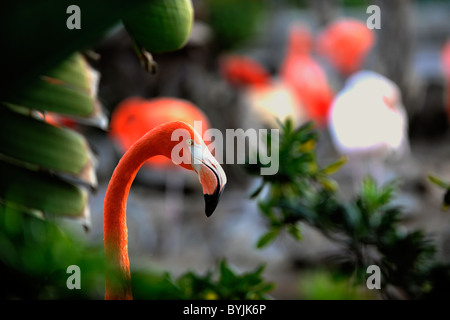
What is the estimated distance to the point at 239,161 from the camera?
588mm

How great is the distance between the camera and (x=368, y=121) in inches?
89.8

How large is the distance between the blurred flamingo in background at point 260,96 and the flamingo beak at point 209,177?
259cm

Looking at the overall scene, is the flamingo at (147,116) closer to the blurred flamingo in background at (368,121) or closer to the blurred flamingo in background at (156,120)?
the blurred flamingo in background at (156,120)

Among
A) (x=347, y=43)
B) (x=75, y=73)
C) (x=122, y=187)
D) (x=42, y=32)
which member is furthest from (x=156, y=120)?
(x=42, y=32)

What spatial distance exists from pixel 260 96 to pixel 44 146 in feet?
9.78

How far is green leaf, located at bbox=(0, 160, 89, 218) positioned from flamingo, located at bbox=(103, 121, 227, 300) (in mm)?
99

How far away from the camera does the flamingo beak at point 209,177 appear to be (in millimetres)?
374

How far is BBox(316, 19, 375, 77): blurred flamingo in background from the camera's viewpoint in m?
3.34

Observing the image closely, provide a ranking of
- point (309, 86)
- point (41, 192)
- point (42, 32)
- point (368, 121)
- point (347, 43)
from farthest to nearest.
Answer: point (347, 43)
point (309, 86)
point (368, 121)
point (41, 192)
point (42, 32)

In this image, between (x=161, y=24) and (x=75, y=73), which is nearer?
(x=161, y=24)

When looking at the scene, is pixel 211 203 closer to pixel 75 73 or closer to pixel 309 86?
pixel 75 73

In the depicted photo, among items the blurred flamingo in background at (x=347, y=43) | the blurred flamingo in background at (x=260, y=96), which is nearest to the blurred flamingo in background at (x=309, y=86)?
the blurred flamingo in background at (x=260, y=96)

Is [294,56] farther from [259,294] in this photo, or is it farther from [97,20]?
[97,20]

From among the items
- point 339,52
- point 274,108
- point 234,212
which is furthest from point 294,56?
point 234,212
